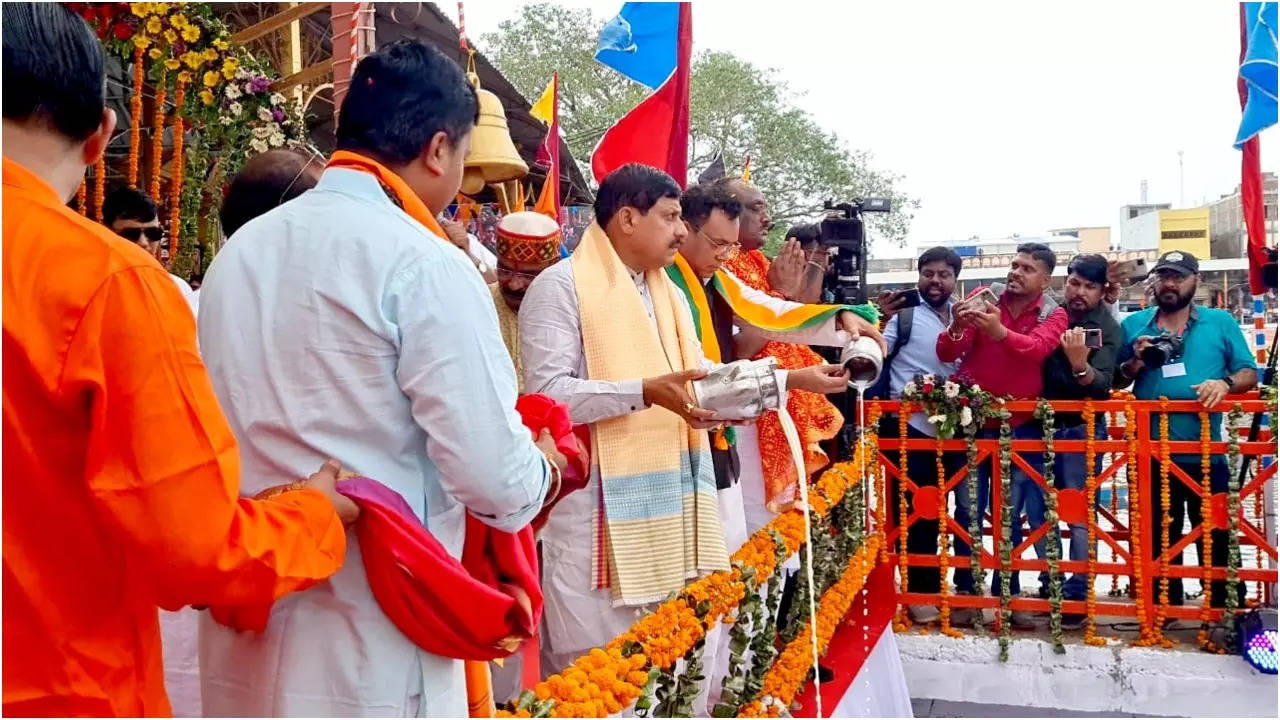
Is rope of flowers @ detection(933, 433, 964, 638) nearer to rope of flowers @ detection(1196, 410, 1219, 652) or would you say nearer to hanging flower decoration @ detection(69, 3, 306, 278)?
rope of flowers @ detection(1196, 410, 1219, 652)

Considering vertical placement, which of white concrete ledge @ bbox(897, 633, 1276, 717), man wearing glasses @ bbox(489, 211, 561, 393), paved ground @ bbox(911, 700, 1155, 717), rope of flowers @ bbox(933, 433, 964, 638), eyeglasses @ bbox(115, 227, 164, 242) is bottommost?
paved ground @ bbox(911, 700, 1155, 717)

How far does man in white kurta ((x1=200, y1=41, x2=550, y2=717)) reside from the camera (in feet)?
5.26

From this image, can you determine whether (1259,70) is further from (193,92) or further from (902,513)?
(193,92)

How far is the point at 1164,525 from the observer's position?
5.19m

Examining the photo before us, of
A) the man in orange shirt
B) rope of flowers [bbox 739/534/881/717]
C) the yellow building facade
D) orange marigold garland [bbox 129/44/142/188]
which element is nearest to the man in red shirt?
rope of flowers [bbox 739/534/881/717]

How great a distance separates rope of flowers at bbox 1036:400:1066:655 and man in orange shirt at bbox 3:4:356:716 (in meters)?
4.58

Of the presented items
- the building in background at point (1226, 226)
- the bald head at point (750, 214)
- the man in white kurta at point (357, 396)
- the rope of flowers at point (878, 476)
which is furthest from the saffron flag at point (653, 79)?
the building in background at point (1226, 226)

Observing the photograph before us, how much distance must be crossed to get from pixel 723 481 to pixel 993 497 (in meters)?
2.43

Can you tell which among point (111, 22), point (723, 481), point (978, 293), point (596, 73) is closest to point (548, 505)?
point (723, 481)

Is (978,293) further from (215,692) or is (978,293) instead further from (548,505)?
(215,692)

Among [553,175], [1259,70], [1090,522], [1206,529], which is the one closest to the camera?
[1206,529]

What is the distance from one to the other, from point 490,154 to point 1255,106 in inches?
160

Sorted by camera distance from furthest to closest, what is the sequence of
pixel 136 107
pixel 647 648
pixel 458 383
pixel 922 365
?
1. pixel 922 365
2. pixel 136 107
3. pixel 647 648
4. pixel 458 383

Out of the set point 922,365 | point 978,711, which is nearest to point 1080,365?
point 922,365
